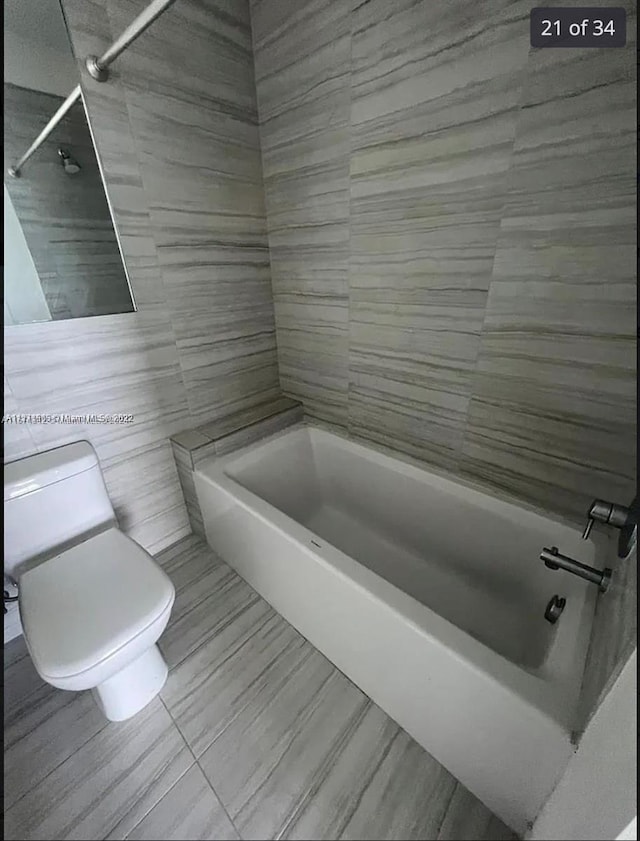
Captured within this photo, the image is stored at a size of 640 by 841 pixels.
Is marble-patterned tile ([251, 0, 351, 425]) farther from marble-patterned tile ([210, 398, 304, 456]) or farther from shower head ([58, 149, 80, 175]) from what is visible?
shower head ([58, 149, 80, 175])

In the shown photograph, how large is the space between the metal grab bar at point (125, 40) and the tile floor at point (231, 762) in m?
1.98

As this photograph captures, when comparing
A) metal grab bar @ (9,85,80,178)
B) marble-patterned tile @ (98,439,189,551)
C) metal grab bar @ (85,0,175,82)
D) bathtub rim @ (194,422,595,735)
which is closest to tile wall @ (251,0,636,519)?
bathtub rim @ (194,422,595,735)

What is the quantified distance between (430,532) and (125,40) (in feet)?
6.55

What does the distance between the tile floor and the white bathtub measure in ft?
0.30

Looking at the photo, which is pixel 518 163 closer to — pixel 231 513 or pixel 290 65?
pixel 290 65

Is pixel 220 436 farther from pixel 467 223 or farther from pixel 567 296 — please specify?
pixel 567 296

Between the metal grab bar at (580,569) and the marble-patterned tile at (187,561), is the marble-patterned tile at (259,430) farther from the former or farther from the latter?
the metal grab bar at (580,569)

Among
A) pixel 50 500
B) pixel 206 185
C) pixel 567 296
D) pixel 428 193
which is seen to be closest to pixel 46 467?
pixel 50 500

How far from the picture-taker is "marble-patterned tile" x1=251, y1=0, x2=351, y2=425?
1293mm

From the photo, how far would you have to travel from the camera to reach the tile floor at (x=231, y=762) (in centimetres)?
91

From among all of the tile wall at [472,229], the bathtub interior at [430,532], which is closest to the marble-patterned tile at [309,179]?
the tile wall at [472,229]

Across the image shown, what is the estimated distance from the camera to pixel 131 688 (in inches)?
44.1

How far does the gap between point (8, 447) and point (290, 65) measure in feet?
6.04

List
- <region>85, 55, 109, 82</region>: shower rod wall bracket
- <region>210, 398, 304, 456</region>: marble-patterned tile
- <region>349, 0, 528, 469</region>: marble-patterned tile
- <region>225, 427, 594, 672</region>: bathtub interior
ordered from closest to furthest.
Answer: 1. <region>349, 0, 528, 469</region>: marble-patterned tile
2. <region>85, 55, 109, 82</region>: shower rod wall bracket
3. <region>225, 427, 594, 672</region>: bathtub interior
4. <region>210, 398, 304, 456</region>: marble-patterned tile
